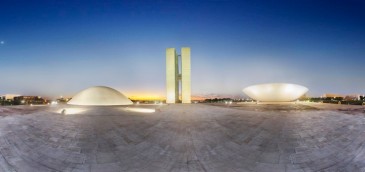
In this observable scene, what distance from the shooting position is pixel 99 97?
1100 inches

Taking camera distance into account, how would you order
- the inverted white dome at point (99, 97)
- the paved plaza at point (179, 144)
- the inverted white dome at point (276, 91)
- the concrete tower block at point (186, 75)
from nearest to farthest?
1. the paved plaza at point (179, 144)
2. the inverted white dome at point (99, 97)
3. the inverted white dome at point (276, 91)
4. the concrete tower block at point (186, 75)

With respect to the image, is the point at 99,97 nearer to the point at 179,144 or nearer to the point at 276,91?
the point at 179,144

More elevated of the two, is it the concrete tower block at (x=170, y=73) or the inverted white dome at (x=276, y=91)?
the concrete tower block at (x=170, y=73)

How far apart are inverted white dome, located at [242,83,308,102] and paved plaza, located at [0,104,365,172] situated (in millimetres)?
20487

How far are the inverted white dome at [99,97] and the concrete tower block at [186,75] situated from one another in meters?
11.9

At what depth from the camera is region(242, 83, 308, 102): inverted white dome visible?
35.6 m

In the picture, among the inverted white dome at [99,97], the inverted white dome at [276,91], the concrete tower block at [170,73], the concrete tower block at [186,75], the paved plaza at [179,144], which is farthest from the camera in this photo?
the concrete tower block at [186,75]

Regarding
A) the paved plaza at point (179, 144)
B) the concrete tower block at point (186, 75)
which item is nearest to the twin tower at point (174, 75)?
the concrete tower block at point (186, 75)

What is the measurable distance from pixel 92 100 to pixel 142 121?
604 inches

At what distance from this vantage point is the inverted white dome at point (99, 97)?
27.2m

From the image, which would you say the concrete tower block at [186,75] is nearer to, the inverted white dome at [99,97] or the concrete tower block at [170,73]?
the concrete tower block at [170,73]

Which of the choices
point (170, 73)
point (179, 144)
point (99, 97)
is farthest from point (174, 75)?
point (179, 144)

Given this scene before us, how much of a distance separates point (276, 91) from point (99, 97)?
27.6 m

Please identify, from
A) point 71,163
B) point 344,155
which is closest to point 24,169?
point 71,163
